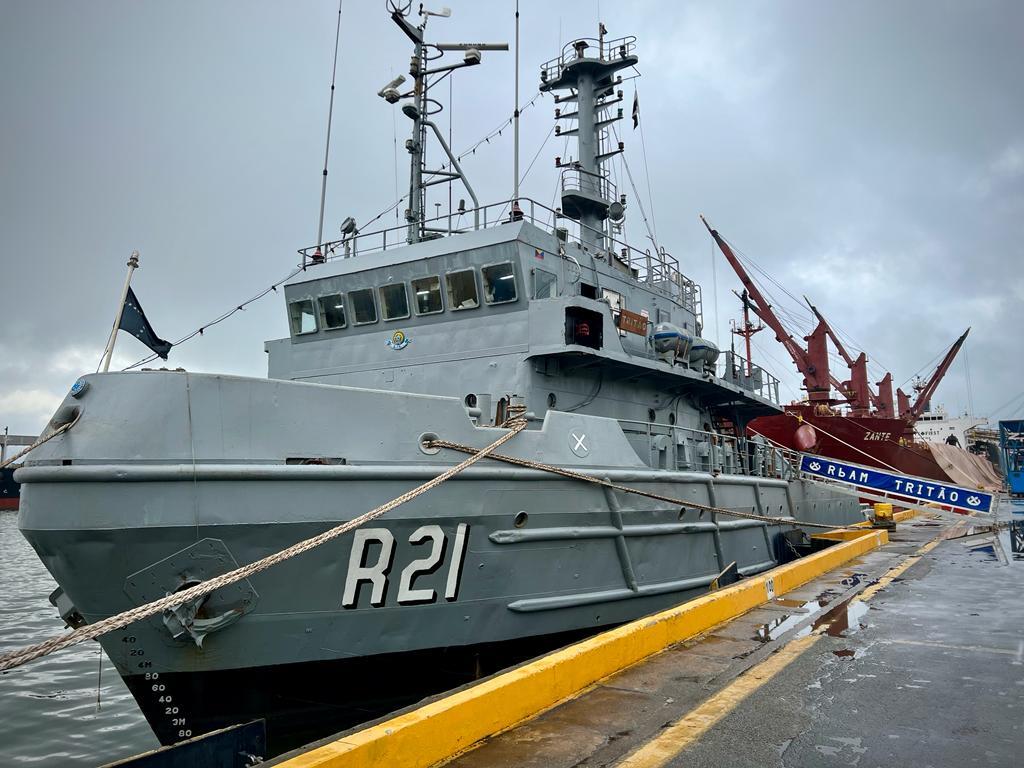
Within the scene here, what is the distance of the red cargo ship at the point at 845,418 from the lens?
2891cm

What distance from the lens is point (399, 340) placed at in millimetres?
9156

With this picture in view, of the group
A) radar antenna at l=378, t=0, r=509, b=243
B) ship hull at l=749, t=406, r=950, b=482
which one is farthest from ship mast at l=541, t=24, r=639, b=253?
ship hull at l=749, t=406, r=950, b=482

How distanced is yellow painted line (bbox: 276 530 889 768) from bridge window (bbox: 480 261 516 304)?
4.35 m

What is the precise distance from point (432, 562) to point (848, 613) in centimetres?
361

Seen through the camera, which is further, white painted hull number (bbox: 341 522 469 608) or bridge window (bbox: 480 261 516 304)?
bridge window (bbox: 480 261 516 304)

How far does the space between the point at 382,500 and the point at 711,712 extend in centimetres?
281

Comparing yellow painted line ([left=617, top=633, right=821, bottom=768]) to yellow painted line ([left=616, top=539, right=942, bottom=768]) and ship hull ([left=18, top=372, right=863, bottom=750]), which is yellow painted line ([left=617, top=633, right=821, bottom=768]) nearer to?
yellow painted line ([left=616, top=539, right=942, bottom=768])

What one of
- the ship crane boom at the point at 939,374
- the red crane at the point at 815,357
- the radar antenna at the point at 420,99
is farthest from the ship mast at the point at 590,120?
the ship crane boom at the point at 939,374

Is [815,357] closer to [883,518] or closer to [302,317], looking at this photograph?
[883,518]

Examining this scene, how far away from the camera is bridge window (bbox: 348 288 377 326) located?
368 inches

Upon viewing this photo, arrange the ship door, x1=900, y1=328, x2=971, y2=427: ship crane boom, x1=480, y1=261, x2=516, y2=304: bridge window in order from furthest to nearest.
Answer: x1=900, y1=328, x2=971, y2=427: ship crane boom, x1=480, y1=261, x2=516, y2=304: bridge window, the ship door

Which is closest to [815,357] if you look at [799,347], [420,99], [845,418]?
[799,347]

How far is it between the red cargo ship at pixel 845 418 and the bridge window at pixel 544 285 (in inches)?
397

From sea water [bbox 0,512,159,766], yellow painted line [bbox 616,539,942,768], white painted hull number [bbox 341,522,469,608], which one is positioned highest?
white painted hull number [bbox 341,522,469,608]
